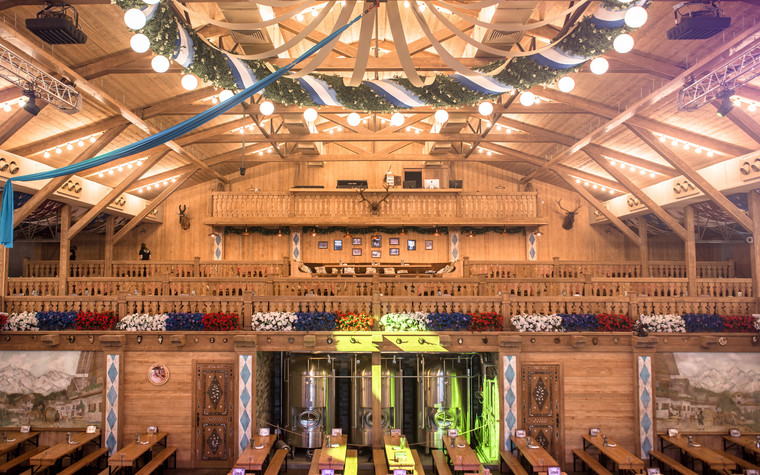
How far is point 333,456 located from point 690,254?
460 inches

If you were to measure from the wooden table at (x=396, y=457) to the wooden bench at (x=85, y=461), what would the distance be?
592cm

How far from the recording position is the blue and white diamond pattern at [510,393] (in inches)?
432

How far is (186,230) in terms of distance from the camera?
20219 millimetres

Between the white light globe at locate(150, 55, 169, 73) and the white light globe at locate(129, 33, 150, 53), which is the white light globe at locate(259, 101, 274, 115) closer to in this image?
the white light globe at locate(150, 55, 169, 73)

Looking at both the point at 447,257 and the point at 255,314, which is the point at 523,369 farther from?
the point at 447,257

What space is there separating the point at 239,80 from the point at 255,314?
563 cm

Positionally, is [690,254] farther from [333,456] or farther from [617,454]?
[333,456]

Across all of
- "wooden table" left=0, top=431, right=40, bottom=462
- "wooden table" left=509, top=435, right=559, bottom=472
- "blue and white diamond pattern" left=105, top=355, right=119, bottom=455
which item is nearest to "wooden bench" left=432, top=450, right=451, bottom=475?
"wooden table" left=509, top=435, right=559, bottom=472

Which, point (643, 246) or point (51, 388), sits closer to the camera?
point (51, 388)

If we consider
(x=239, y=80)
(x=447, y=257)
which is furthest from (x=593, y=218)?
(x=239, y=80)

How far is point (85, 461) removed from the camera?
9727mm

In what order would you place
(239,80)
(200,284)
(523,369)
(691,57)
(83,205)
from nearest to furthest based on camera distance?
(239,80) < (691,57) < (523,369) < (200,284) < (83,205)

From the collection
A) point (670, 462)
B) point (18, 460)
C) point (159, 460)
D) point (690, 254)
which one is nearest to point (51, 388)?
point (18, 460)

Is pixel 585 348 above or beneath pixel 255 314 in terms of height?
beneath
